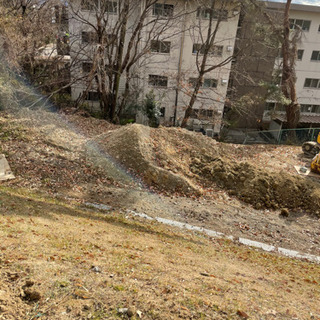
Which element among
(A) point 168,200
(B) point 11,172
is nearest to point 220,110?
(A) point 168,200

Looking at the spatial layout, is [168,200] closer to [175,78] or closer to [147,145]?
[147,145]

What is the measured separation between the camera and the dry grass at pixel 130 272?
116 inches

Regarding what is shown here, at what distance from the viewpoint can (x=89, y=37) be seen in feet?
58.7

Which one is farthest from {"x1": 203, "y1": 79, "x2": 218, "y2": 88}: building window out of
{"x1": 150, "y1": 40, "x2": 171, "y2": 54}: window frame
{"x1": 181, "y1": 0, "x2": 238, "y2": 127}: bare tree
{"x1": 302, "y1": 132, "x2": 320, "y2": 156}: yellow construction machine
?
{"x1": 302, "y1": 132, "x2": 320, "y2": 156}: yellow construction machine

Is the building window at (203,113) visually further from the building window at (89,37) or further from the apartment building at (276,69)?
the building window at (89,37)

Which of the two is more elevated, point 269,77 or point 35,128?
point 269,77

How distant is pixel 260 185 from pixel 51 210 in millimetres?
6962

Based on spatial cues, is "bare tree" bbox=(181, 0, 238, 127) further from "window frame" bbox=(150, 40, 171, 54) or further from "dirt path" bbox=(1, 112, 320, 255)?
"dirt path" bbox=(1, 112, 320, 255)

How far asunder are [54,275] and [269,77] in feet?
81.7

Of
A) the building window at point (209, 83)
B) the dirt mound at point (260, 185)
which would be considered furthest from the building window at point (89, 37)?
the dirt mound at point (260, 185)

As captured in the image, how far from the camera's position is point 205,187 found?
9586 mm

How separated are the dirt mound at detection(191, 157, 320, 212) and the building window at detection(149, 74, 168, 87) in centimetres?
1280

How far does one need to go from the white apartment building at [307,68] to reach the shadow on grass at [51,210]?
18212 millimetres

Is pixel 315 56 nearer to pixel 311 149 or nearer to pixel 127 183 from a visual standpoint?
pixel 311 149
